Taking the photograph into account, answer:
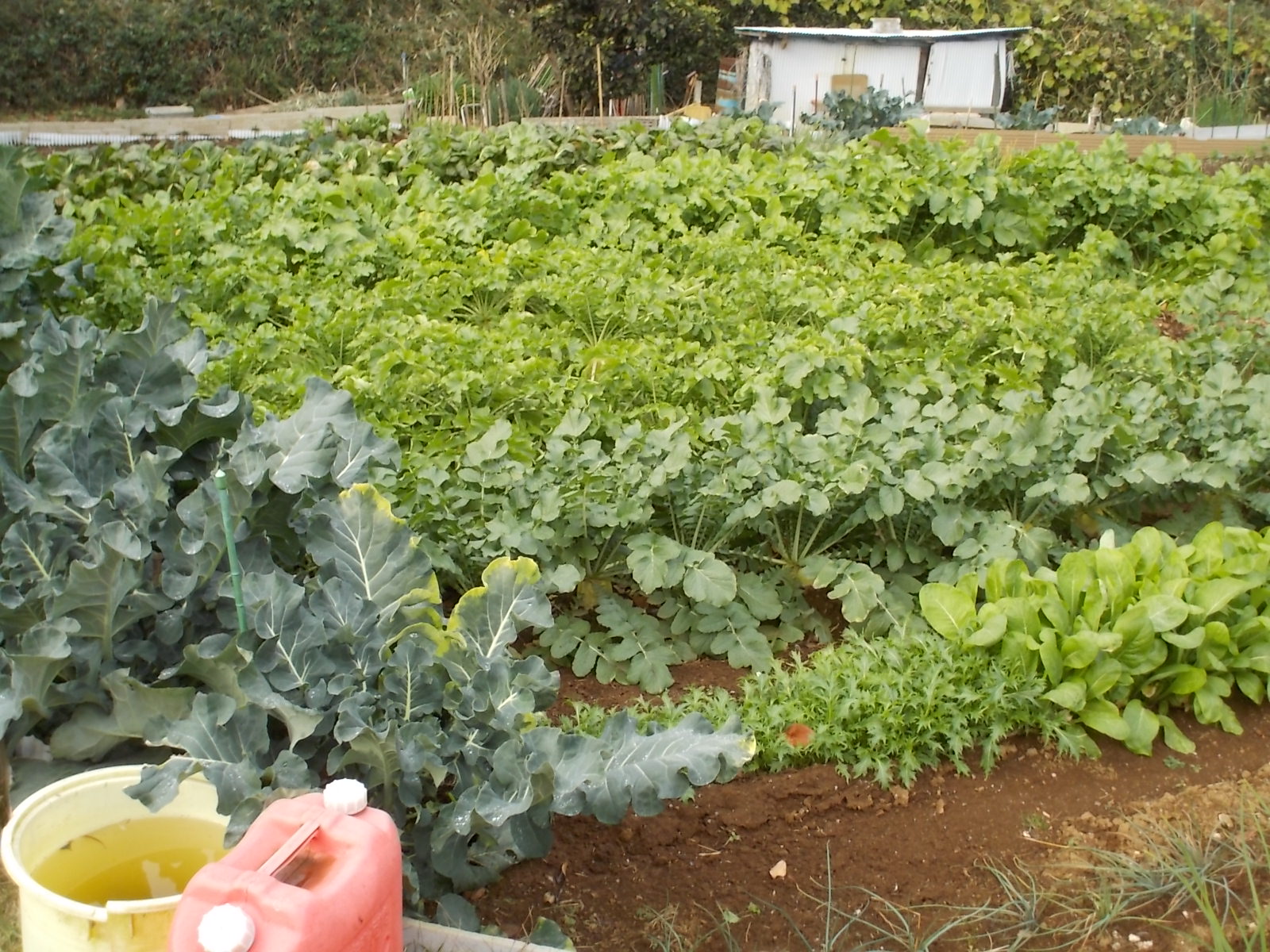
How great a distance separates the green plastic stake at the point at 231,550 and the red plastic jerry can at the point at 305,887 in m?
0.82

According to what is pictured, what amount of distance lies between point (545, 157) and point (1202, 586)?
484 centimetres

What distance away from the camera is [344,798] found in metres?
2.02

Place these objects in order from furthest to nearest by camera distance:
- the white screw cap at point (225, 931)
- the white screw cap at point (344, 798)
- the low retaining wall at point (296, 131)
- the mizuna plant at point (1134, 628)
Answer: the low retaining wall at point (296, 131), the mizuna plant at point (1134, 628), the white screw cap at point (344, 798), the white screw cap at point (225, 931)

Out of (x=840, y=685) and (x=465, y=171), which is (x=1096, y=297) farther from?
(x=465, y=171)

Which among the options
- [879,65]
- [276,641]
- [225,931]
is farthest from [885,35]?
[225,931]

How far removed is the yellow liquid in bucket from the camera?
2.40m

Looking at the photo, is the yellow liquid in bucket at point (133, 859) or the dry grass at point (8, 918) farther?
the dry grass at point (8, 918)

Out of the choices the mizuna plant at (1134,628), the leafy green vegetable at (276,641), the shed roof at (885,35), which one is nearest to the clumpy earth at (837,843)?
the mizuna plant at (1134,628)

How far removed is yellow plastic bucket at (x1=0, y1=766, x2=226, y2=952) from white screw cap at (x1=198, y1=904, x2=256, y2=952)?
376 millimetres

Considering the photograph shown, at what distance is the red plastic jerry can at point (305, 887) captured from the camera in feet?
5.86

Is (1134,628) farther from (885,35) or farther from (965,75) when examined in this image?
(965,75)

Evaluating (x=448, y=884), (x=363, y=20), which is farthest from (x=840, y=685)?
(x=363, y=20)

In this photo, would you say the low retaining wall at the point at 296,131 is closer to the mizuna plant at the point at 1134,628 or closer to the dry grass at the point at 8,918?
the mizuna plant at the point at 1134,628

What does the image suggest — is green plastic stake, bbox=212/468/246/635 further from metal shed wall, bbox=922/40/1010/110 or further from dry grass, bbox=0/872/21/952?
metal shed wall, bbox=922/40/1010/110
